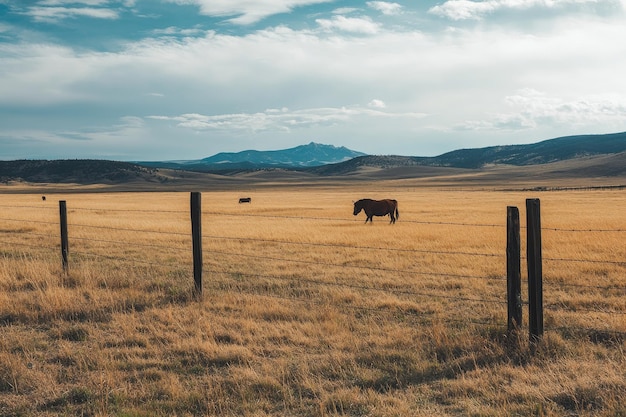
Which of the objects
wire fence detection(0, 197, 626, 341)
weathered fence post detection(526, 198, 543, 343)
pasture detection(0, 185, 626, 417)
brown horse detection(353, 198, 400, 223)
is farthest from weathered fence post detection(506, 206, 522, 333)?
brown horse detection(353, 198, 400, 223)

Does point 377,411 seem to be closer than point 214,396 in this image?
Yes

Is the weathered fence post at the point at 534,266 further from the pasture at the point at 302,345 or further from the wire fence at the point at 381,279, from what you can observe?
the wire fence at the point at 381,279

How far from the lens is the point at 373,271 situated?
13570mm

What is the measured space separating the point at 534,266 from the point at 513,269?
10.9 inches

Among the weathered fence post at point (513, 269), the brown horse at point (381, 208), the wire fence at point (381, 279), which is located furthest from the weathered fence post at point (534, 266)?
the brown horse at point (381, 208)

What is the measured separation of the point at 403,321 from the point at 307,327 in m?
1.67

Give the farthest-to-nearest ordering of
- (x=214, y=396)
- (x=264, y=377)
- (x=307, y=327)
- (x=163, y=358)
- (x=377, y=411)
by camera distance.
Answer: (x=307, y=327), (x=163, y=358), (x=264, y=377), (x=214, y=396), (x=377, y=411)

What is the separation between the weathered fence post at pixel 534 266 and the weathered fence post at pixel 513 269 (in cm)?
14

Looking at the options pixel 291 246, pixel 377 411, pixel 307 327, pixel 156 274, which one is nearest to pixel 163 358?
pixel 307 327

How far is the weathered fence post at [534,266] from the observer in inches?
251

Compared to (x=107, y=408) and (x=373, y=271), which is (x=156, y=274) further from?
(x=107, y=408)

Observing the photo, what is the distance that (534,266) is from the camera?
21.3 feet

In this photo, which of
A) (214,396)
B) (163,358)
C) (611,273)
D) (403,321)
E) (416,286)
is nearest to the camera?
(214,396)

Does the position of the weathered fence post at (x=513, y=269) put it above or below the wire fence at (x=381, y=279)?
above
